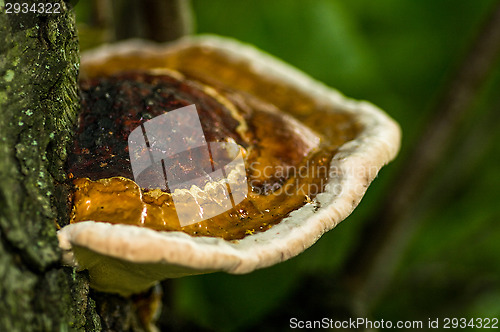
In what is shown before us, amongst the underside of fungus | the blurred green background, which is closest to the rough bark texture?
the underside of fungus

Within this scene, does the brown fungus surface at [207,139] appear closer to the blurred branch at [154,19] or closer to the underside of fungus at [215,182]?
the underside of fungus at [215,182]

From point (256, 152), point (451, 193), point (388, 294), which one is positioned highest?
point (256, 152)

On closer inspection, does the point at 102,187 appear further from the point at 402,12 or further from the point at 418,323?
the point at 402,12

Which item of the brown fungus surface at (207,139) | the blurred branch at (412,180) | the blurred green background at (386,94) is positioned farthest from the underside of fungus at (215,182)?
the blurred green background at (386,94)

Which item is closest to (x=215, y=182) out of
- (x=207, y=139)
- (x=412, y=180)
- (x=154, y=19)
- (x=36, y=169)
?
(x=207, y=139)

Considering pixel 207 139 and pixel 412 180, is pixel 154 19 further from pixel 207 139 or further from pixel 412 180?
pixel 412 180

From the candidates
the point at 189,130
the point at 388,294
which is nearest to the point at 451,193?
the point at 388,294

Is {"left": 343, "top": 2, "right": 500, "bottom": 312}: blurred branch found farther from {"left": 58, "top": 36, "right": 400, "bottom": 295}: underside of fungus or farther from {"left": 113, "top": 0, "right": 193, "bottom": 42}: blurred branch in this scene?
{"left": 113, "top": 0, "right": 193, "bottom": 42}: blurred branch
